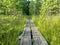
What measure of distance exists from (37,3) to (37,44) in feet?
152

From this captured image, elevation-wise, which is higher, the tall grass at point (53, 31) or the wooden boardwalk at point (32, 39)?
the tall grass at point (53, 31)

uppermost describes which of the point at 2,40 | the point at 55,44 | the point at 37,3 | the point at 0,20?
the point at 0,20

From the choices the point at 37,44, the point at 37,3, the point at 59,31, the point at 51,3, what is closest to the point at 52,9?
the point at 51,3

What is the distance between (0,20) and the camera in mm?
7242

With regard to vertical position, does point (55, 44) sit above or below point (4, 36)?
below

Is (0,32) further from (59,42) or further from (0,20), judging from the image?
(59,42)

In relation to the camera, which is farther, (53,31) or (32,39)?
(32,39)

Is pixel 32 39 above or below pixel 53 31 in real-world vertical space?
below

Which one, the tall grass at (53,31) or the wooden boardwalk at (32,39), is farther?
the wooden boardwalk at (32,39)

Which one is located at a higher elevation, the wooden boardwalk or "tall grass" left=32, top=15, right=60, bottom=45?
"tall grass" left=32, top=15, right=60, bottom=45

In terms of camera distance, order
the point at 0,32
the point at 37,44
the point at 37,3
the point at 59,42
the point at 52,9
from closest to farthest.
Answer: the point at 0,32, the point at 59,42, the point at 37,44, the point at 52,9, the point at 37,3

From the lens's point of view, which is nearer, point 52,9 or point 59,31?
point 59,31

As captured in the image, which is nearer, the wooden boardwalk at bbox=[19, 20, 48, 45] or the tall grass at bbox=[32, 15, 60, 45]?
the tall grass at bbox=[32, 15, 60, 45]

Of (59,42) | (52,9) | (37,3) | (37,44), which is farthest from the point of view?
(37,3)
